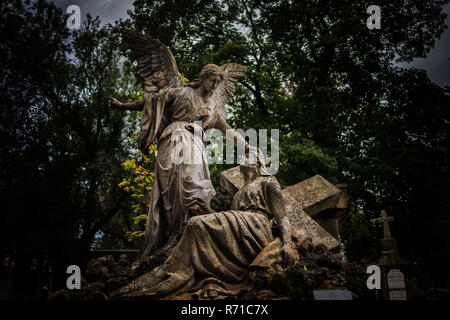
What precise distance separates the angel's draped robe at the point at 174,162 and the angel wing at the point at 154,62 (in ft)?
0.84

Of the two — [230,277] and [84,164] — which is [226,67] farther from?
[84,164]

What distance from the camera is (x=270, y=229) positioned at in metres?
4.21

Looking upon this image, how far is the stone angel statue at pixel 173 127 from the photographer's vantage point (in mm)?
4762

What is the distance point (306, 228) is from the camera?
5.38 meters

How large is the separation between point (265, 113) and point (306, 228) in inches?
355

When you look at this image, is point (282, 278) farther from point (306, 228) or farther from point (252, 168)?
point (306, 228)

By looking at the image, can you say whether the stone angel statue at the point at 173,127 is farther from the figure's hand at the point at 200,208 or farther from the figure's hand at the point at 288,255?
the figure's hand at the point at 288,255

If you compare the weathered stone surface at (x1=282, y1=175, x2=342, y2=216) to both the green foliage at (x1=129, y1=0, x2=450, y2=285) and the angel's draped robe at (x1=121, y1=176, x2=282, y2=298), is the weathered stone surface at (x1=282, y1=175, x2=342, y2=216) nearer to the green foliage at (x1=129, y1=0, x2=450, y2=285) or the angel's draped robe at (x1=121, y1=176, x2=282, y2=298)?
the angel's draped robe at (x1=121, y1=176, x2=282, y2=298)

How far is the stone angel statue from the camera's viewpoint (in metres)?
4.76

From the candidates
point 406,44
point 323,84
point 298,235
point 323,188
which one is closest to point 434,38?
point 406,44

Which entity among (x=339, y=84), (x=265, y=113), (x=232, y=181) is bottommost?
(x=232, y=181)

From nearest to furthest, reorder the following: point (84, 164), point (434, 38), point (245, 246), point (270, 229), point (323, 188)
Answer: point (245, 246), point (270, 229), point (323, 188), point (434, 38), point (84, 164)

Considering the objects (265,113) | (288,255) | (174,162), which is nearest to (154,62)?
(174,162)

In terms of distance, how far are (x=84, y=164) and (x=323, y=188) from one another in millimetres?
11837
